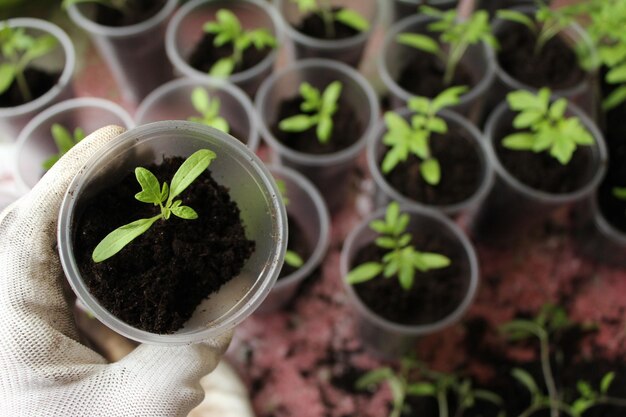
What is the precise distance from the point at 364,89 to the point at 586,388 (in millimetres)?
982

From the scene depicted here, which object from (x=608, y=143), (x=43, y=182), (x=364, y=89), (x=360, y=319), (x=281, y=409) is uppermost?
(x=43, y=182)

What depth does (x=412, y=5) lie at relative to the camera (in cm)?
184

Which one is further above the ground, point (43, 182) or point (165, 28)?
point (43, 182)

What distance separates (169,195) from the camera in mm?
818

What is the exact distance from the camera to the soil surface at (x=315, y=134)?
1.63 meters

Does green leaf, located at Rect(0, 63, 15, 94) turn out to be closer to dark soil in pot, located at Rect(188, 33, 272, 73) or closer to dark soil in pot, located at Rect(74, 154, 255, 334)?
dark soil in pot, located at Rect(188, 33, 272, 73)

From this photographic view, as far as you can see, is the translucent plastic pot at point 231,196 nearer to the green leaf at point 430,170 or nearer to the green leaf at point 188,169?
the green leaf at point 188,169

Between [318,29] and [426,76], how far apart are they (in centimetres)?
38

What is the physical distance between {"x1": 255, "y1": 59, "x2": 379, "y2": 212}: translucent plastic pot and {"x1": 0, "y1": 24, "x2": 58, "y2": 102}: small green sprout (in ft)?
1.99

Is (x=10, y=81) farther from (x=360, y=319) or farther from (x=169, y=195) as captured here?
(x=360, y=319)

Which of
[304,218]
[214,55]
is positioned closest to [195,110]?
[214,55]

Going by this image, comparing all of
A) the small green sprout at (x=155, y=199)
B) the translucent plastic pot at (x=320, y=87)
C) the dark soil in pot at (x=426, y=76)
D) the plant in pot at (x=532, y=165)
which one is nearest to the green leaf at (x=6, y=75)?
the translucent plastic pot at (x=320, y=87)

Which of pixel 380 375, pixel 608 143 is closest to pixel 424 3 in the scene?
pixel 608 143

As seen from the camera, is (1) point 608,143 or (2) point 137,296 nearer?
(2) point 137,296
